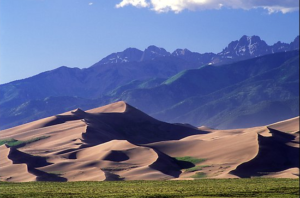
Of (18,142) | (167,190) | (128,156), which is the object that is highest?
(18,142)

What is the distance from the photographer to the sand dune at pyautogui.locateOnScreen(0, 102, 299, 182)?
107812 millimetres

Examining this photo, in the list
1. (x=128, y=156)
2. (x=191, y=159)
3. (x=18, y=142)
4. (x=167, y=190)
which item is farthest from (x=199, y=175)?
(x=18, y=142)

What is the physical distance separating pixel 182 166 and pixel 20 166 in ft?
104

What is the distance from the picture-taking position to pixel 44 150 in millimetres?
133375

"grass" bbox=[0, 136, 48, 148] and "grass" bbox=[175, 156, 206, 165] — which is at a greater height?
"grass" bbox=[0, 136, 48, 148]

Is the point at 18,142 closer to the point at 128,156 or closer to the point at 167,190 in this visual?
the point at 128,156

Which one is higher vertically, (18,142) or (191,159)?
(18,142)

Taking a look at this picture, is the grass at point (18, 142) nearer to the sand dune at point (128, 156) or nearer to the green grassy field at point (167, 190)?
the sand dune at point (128, 156)

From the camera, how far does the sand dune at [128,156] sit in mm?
107812

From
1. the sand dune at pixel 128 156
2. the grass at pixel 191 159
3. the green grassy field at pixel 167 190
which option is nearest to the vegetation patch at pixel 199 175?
the sand dune at pixel 128 156

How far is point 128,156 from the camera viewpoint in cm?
12525

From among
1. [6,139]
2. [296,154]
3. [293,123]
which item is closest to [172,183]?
[296,154]

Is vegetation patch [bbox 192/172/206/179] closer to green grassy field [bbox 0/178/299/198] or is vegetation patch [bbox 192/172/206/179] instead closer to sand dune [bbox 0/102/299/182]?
sand dune [bbox 0/102/299/182]

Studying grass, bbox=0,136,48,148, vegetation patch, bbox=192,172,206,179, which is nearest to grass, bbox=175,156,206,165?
vegetation patch, bbox=192,172,206,179
